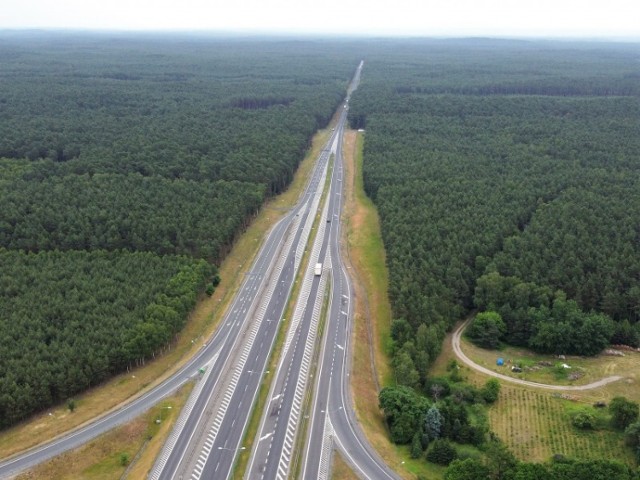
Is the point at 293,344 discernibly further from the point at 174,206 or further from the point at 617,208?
the point at 617,208

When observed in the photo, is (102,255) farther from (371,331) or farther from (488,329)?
(488,329)

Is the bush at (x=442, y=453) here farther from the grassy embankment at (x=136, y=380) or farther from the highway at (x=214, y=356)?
the grassy embankment at (x=136, y=380)

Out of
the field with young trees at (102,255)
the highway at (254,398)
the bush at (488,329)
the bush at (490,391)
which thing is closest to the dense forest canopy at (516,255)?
the bush at (488,329)

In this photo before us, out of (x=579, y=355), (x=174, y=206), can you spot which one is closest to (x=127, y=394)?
(x=174, y=206)

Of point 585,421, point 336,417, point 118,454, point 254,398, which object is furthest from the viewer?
point 254,398

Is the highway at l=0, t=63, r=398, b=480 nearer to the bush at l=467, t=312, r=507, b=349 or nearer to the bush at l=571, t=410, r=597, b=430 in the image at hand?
the bush at l=467, t=312, r=507, b=349

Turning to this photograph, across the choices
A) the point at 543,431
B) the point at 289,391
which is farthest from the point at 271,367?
the point at 543,431
